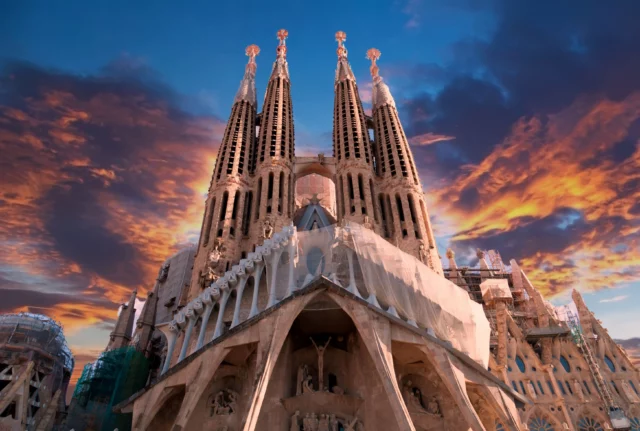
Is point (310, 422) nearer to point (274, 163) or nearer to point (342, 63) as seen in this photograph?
point (274, 163)

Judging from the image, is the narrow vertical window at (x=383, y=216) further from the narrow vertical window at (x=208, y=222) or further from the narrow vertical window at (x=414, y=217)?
the narrow vertical window at (x=208, y=222)

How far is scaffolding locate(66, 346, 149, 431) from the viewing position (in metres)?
22.4

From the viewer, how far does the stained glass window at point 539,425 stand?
22000 millimetres

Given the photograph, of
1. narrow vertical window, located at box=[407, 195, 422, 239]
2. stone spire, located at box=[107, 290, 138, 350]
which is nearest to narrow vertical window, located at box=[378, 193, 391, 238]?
narrow vertical window, located at box=[407, 195, 422, 239]

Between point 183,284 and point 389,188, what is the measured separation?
1737 cm

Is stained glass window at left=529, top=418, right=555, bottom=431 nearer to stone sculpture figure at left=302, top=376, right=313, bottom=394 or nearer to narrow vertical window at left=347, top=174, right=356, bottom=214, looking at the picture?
stone sculpture figure at left=302, top=376, right=313, bottom=394

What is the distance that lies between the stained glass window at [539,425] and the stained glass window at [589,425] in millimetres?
1852

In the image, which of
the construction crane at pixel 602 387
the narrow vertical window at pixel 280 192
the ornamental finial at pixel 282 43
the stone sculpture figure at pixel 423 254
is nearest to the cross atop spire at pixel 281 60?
the ornamental finial at pixel 282 43

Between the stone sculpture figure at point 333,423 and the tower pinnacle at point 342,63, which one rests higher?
the tower pinnacle at point 342,63

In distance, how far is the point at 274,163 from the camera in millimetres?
30422

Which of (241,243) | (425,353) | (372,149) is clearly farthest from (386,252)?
(372,149)

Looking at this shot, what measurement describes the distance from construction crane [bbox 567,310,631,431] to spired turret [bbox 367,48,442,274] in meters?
9.90

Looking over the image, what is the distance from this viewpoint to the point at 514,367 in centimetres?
2431

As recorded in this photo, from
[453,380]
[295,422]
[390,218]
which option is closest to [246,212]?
[390,218]
